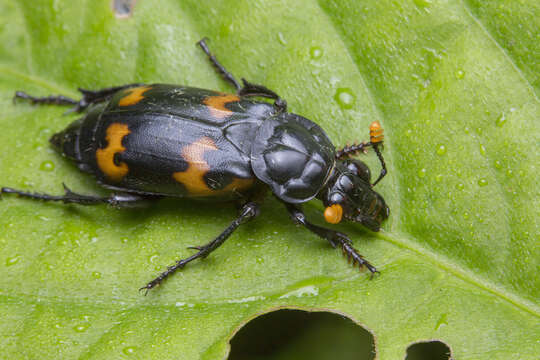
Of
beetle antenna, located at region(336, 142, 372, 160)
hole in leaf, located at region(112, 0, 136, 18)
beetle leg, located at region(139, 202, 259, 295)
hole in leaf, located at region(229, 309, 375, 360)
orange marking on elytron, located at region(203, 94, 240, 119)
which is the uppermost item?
hole in leaf, located at region(112, 0, 136, 18)

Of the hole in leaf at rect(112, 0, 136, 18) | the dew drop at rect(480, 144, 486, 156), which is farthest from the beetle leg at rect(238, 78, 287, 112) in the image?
the dew drop at rect(480, 144, 486, 156)

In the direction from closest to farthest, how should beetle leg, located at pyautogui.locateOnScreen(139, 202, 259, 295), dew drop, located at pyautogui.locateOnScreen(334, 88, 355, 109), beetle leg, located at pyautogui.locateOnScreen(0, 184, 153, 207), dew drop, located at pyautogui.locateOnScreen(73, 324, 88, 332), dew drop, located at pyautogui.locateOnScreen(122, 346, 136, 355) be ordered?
dew drop, located at pyautogui.locateOnScreen(122, 346, 136, 355)
dew drop, located at pyautogui.locateOnScreen(73, 324, 88, 332)
beetle leg, located at pyautogui.locateOnScreen(139, 202, 259, 295)
dew drop, located at pyautogui.locateOnScreen(334, 88, 355, 109)
beetle leg, located at pyautogui.locateOnScreen(0, 184, 153, 207)

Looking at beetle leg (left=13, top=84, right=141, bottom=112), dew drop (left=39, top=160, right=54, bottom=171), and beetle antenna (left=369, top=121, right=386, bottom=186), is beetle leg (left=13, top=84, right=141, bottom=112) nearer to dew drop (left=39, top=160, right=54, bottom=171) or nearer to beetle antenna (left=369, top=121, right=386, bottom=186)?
dew drop (left=39, top=160, right=54, bottom=171)

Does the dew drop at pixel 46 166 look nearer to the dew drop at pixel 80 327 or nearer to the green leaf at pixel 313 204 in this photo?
the green leaf at pixel 313 204

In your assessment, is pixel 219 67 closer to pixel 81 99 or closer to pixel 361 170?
pixel 81 99

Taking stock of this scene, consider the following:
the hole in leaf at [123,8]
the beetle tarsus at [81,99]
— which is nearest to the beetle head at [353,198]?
the beetle tarsus at [81,99]

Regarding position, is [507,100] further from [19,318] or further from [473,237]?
[19,318]
